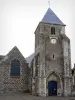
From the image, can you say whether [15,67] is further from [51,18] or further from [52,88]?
[51,18]

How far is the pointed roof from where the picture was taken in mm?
25109

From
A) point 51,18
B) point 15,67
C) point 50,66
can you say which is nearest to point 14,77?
point 15,67

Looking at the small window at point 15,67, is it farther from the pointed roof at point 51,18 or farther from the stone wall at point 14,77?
the pointed roof at point 51,18

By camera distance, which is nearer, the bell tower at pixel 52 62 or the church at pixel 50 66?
the bell tower at pixel 52 62

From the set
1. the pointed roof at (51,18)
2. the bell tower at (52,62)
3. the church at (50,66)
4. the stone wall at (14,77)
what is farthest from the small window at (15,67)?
the pointed roof at (51,18)

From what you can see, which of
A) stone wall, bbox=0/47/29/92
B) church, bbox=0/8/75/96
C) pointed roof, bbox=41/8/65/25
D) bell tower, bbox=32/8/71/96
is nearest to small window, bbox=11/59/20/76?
church, bbox=0/8/75/96

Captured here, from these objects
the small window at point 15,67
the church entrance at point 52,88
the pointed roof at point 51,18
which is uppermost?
the pointed roof at point 51,18

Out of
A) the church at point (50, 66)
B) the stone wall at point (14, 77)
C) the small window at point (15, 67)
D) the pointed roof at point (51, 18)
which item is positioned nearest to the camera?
the church at point (50, 66)

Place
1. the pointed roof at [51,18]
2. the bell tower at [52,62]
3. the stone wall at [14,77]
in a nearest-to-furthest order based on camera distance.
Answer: the bell tower at [52,62] < the pointed roof at [51,18] < the stone wall at [14,77]

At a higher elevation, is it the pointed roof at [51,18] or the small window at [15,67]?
the pointed roof at [51,18]

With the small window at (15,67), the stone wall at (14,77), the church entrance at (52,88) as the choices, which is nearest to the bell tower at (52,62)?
the church entrance at (52,88)

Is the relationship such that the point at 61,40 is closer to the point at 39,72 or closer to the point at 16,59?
the point at 39,72

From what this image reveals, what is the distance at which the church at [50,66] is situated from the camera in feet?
73.6

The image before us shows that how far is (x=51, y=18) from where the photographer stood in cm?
2595
